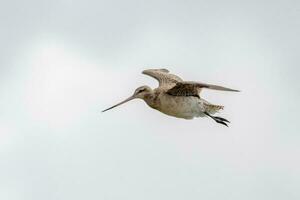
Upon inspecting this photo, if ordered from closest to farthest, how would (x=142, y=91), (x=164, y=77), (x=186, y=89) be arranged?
(x=186, y=89), (x=142, y=91), (x=164, y=77)

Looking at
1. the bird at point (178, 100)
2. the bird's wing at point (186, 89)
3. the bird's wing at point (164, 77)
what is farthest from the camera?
the bird's wing at point (164, 77)

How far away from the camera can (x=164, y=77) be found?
132ft

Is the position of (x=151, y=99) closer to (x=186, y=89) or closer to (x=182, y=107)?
(x=182, y=107)

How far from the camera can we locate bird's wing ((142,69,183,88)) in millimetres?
38769

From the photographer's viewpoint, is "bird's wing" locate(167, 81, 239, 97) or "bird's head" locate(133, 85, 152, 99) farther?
"bird's head" locate(133, 85, 152, 99)

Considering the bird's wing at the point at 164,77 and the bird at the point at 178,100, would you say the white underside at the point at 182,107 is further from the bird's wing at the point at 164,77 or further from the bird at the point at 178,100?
the bird's wing at the point at 164,77

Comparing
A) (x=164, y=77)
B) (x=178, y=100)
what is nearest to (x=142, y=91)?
(x=178, y=100)

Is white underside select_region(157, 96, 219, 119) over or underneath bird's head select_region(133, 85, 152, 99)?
underneath

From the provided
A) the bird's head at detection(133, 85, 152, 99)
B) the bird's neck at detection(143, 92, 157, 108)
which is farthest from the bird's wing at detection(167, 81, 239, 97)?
the bird's head at detection(133, 85, 152, 99)

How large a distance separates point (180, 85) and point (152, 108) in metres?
1.68

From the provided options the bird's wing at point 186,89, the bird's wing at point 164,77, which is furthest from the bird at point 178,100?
the bird's wing at point 164,77

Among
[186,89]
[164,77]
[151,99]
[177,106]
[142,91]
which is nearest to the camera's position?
[177,106]

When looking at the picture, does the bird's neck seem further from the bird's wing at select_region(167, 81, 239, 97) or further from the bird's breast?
the bird's wing at select_region(167, 81, 239, 97)

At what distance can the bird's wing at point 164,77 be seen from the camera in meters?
38.8
